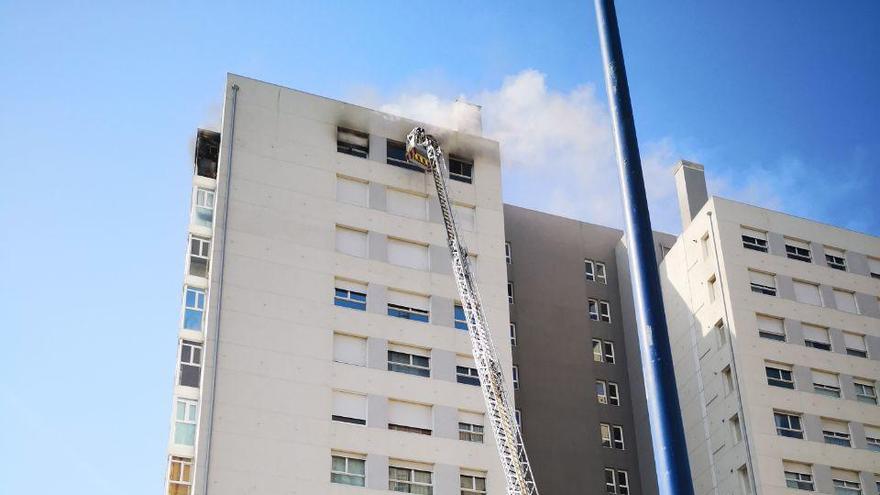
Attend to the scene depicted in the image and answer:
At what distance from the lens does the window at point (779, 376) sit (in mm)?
58281

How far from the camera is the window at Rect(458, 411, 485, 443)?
5231 cm

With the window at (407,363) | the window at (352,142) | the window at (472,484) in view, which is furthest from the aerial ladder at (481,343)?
the window at (407,363)

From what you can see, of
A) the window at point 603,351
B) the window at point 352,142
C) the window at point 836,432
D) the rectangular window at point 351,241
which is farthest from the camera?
the window at point 603,351

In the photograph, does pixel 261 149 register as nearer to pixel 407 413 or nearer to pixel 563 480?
pixel 407 413

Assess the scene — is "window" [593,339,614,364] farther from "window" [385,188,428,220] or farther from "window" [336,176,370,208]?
"window" [336,176,370,208]

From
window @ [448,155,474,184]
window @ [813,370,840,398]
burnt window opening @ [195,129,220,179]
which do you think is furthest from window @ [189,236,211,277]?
window @ [813,370,840,398]

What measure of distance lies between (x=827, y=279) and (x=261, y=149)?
97.2ft

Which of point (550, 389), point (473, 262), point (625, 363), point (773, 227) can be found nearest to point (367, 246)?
point (473, 262)

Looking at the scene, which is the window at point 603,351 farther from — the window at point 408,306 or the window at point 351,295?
the window at point 351,295

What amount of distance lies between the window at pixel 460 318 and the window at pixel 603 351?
11890 mm

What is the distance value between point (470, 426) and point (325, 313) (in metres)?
7.91

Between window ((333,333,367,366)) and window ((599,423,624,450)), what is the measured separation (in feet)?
52.0

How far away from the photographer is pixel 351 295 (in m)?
53.6

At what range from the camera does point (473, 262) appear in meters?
56.7
